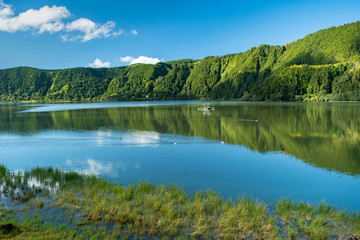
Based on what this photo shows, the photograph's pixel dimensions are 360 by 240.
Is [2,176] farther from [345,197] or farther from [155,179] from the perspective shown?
[345,197]

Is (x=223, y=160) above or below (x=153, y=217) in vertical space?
below

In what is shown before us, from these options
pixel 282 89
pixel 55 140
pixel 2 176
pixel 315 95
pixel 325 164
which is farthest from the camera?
pixel 282 89

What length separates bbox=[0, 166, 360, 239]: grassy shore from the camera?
24.7 ft

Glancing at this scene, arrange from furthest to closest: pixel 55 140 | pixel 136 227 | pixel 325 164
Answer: pixel 55 140 → pixel 325 164 → pixel 136 227

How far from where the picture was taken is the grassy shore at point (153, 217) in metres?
7.52

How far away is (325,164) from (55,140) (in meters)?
25.4

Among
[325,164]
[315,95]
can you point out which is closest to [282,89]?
[315,95]

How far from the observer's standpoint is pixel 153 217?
8336mm

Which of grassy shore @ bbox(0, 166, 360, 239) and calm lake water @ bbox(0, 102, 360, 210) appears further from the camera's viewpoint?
calm lake water @ bbox(0, 102, 360, 210)

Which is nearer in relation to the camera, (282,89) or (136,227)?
(136,227)

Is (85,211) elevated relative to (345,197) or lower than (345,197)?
elevated

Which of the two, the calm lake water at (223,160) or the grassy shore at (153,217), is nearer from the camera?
the grassy shore at (153,217)

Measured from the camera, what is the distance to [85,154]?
2052cm

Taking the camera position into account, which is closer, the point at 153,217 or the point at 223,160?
the point at 153,217
